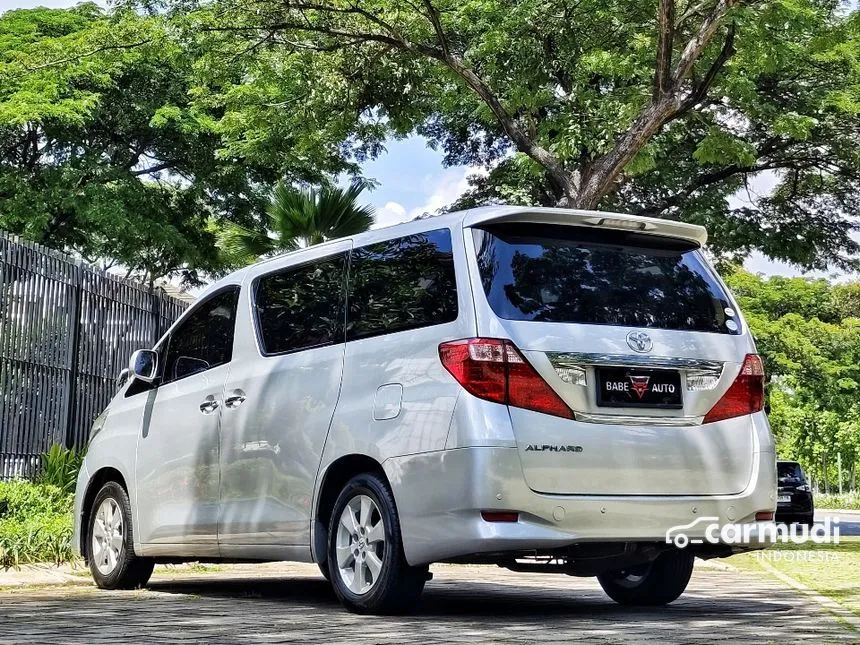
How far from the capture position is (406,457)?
22.1 feet

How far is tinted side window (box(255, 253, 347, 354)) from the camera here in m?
7.74

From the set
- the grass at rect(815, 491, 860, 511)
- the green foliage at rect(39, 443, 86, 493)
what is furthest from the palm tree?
the grass at rect(815, 491, 860, 511)

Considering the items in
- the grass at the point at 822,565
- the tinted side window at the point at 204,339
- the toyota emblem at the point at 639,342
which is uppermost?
the tinted side window at the point at 204,339

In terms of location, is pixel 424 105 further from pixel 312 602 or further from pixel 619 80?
pixel 312 602

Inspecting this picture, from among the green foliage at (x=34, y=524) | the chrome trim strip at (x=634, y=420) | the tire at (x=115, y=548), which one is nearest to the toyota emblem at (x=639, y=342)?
the chrome trim strip at (x=634, y=420)

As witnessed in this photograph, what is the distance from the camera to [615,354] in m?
6.75

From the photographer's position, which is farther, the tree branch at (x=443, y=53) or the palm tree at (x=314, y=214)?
the palm tree at (x=314, y=214)

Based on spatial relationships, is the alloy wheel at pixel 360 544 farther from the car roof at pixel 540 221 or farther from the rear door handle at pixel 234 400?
the car roof at pixel 540 221

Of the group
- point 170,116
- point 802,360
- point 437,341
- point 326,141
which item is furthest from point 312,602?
point 802,360

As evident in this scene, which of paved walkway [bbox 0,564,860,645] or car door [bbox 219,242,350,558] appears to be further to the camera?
car door [bbox 219,242,350,558]

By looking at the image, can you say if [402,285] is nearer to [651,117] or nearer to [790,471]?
[651,117]

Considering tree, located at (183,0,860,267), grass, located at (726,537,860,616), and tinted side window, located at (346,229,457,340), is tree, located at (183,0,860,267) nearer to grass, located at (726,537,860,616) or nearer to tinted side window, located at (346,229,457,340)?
grass, located at (726,537,860,616)

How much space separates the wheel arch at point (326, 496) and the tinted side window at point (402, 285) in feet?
2.46

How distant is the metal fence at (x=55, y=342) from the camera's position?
12.9 meters
